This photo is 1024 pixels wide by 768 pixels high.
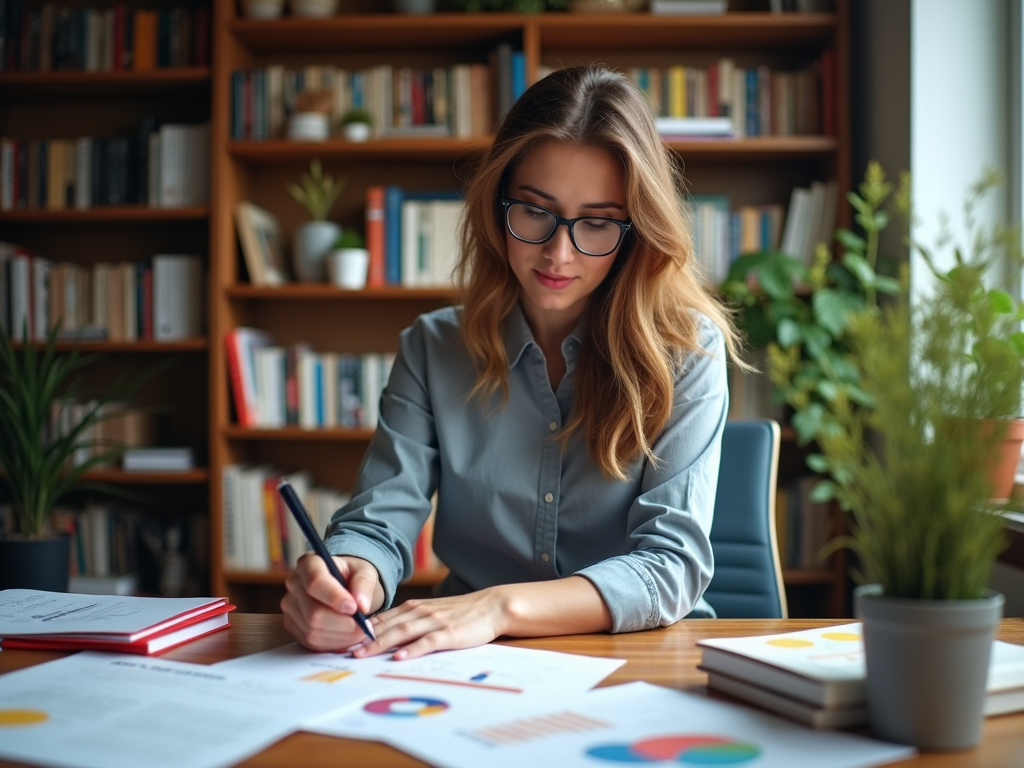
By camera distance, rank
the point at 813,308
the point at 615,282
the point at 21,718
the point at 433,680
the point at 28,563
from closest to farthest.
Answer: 1. the point at 21,718
2. the point at 433,680
3. the point at 615,282
4. the point at 28,563
5. the point at 813,308

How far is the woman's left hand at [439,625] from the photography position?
1.00 m

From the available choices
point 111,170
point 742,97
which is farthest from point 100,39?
point 742,97

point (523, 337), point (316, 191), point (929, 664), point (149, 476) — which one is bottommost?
point (149, 476)

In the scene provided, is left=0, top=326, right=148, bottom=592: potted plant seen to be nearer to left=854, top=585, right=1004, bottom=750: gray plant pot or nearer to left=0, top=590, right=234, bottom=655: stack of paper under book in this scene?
left=0, top=590, right=234, bottom=655: stack of paper under book

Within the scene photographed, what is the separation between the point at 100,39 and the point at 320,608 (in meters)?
2.74

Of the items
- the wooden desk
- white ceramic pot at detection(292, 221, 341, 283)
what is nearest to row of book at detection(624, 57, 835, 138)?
white ceramic pot at detection(292, 221, 341, 283)

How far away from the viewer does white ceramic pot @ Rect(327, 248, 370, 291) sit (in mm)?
2998

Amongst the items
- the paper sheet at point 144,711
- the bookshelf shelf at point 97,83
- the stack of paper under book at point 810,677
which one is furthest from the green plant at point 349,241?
the stack of paper under book at point 810,677

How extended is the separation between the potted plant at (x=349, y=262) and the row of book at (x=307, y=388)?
24 cm

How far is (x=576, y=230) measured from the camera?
1.43 m

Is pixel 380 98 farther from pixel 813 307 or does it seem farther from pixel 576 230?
pixel 576 230

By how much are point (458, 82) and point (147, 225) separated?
3.93 feet

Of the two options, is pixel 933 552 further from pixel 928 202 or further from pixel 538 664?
pixel 928 202

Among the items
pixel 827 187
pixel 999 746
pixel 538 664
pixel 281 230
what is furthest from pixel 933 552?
pixel 281 230
